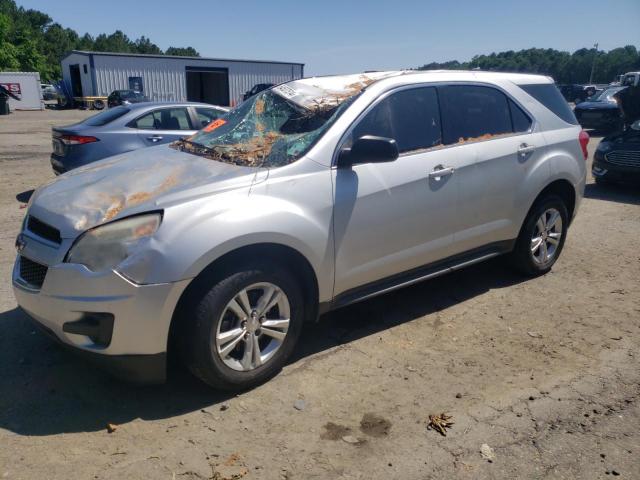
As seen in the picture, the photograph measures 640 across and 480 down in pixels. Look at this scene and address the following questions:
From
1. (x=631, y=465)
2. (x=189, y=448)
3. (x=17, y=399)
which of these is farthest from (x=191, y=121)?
(x=631, y=465)

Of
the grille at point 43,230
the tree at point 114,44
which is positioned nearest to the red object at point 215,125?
the grille at point 43,230

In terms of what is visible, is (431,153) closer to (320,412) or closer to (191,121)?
(320,412)

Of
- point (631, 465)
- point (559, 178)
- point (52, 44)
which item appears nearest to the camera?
point (631, 465)

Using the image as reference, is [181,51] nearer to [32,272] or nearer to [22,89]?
[22,89]

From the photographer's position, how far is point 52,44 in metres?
83.1

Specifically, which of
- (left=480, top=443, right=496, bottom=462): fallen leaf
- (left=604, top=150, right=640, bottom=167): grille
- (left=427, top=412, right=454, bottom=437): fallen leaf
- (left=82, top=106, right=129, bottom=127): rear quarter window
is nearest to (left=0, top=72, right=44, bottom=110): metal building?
(left=82, top=106, right=129, bottom=127): rear quarter window

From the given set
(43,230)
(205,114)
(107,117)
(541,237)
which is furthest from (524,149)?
(107,117)

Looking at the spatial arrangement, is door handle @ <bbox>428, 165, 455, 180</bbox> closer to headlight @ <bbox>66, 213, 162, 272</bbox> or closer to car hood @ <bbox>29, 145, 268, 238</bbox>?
car hood @ <bbox>29, 145, 268, 238</bbox>

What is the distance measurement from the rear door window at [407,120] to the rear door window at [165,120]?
5.24m

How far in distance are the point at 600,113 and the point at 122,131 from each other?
15.3 metres

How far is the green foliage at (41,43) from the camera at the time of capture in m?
60.7

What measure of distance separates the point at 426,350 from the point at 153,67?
126 feet

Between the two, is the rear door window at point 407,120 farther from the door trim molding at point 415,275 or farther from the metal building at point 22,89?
the metal building at point 22,89

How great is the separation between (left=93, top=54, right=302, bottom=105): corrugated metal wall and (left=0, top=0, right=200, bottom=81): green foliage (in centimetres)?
952
